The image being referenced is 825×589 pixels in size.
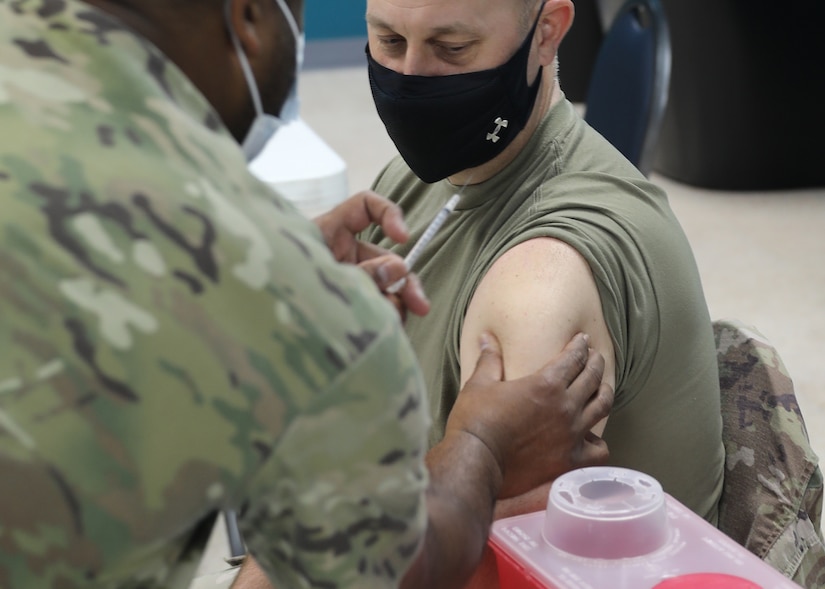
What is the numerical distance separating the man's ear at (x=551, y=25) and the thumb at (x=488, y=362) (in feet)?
1.68

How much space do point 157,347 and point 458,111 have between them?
97 centimetres

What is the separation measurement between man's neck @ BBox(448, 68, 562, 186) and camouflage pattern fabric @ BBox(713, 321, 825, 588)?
402 mm

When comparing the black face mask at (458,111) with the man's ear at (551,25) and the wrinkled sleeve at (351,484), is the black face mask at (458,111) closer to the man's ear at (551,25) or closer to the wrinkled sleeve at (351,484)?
the man's ear at (551,25)

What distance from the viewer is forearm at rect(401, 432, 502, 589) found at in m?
0.93

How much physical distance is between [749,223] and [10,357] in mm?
4433

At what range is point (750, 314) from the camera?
3.92m

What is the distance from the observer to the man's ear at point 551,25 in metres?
1.62

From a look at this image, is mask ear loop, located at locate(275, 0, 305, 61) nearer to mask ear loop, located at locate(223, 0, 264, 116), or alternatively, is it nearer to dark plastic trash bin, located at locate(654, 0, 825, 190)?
mask ear loop, located at locate(223, 0, 264, 116)

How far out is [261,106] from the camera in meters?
0.90

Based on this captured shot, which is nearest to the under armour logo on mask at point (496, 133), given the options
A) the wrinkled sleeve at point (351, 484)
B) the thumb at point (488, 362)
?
the thumb at point (488, 362)

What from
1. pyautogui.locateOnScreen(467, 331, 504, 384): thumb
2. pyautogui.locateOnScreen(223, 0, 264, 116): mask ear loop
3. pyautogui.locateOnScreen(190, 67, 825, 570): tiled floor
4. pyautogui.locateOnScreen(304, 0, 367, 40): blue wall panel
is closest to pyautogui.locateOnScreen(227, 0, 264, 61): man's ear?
pyautogui.locateOnScreen(223, 0, 264, 116): mask ear loop

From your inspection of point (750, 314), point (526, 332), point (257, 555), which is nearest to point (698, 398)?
point (526, 332)

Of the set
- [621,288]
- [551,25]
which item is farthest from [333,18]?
[621,288]

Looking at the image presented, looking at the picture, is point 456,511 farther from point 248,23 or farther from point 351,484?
point 248,23
